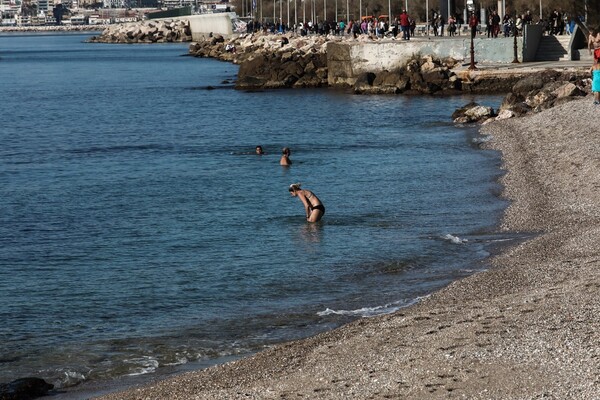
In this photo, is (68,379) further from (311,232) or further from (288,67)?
(288,67)

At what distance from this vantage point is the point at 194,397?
10.5 meters

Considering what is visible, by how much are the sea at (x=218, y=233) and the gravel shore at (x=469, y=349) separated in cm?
91

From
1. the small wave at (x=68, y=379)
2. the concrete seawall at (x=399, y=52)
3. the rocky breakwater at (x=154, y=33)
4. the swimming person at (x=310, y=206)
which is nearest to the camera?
the small wave at (x=68, y=379)

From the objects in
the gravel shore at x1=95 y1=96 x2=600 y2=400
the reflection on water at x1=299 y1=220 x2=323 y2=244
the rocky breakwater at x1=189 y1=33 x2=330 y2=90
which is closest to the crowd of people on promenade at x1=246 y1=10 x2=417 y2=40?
the rocky breakwater at x1=189 y1=33 x2=330 y2=90

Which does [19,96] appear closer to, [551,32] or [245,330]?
[551,32]

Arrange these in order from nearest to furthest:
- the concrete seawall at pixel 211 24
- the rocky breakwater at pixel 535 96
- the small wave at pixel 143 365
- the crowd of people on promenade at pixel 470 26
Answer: the small wave at pixel 143 365
the rocky breakwater at pixel 535 96
the crowd of people on promenade at pixel 470 26
the concrete seawall at pixel 211 24

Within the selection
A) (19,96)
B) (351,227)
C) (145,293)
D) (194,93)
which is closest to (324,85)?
(194,93)

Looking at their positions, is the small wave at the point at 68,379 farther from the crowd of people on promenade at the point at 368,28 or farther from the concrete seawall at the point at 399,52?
the crowd of people on promenade at the point at 368,28

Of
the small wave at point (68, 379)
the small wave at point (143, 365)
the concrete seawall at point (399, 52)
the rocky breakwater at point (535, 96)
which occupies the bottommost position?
the small wave at point (68, 379)

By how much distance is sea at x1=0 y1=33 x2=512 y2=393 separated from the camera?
1397cm

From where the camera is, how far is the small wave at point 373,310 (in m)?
14.4

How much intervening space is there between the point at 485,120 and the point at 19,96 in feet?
118

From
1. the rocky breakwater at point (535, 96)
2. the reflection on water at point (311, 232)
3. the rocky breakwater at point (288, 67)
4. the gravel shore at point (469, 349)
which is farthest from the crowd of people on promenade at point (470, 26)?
the gravel shore at point (469, 349)

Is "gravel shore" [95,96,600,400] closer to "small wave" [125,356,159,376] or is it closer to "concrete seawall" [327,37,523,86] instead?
"small wave" [125,356,159,376]
